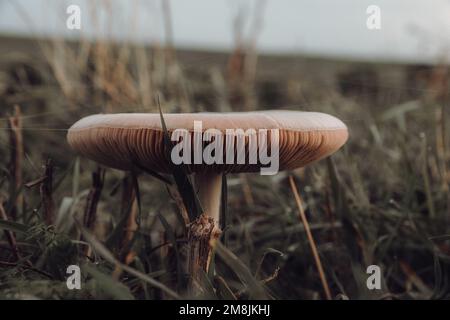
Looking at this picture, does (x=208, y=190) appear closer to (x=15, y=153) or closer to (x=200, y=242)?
(x=200, y=242)

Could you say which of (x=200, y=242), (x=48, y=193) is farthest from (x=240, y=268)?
(x=48, y=193)

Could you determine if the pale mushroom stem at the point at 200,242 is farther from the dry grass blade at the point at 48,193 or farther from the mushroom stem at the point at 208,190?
the dry grass blade at the point at 48,193

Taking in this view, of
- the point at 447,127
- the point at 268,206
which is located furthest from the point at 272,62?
the point at 268,206

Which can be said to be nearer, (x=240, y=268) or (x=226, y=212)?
(x=240, y=268)

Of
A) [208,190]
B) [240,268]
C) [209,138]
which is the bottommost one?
[240,268]

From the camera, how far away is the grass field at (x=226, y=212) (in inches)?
40.4

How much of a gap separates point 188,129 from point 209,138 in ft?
0.13

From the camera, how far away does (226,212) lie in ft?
3.54

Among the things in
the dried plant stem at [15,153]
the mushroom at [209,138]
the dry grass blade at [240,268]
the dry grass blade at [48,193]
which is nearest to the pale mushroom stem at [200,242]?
the mushroom at [209,138]

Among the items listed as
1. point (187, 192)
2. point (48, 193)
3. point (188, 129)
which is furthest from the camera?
point (48, 193)

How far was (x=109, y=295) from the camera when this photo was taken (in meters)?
0.94
